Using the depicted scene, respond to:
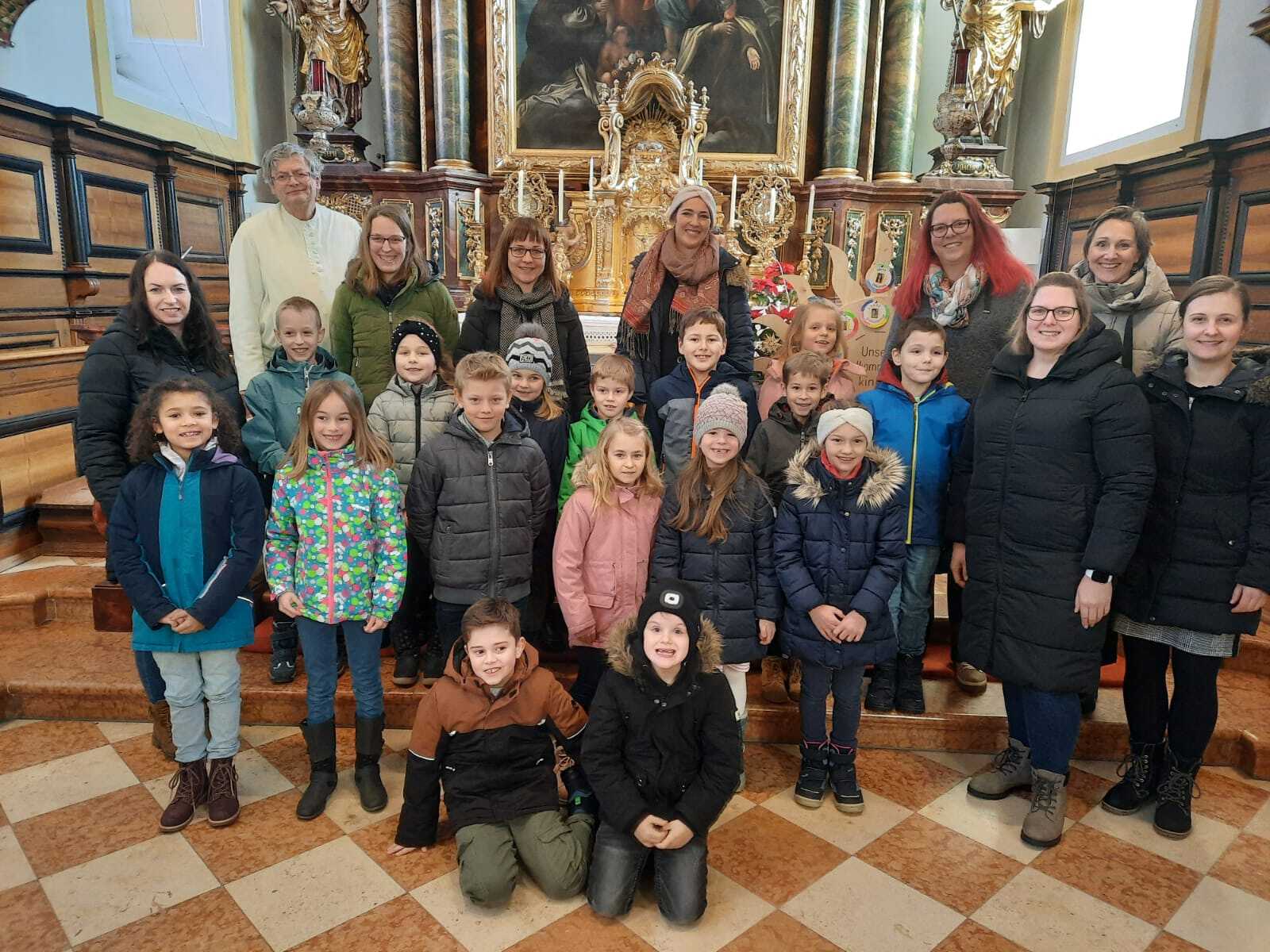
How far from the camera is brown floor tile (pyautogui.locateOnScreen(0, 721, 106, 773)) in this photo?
8.73ft

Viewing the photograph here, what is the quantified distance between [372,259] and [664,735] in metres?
1.97

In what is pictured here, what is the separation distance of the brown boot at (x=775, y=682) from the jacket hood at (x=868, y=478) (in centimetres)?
90

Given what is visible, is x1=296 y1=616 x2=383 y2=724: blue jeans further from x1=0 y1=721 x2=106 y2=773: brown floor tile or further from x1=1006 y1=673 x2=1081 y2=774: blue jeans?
x1=1006 y1=673 x2=1081 y2=774: blue jeans

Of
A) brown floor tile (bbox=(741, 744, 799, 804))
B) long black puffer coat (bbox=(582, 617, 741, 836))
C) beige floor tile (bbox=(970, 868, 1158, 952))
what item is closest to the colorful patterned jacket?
long black puffer coat (bbox=(582, 617, 741, 836))

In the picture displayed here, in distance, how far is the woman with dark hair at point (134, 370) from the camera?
2502 mm

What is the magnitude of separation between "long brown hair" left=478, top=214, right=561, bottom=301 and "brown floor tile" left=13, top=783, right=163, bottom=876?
2005 millimetres

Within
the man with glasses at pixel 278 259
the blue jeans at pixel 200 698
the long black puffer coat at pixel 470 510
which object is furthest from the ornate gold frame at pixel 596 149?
the blue jeans at pixel 200 698

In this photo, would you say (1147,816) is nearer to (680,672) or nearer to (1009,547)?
(1009,547)

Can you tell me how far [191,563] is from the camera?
2.28 metres

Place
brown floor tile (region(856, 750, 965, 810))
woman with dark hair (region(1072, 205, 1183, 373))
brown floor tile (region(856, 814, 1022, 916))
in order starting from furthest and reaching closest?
brown floor tile (region(856, 750, 965, 810)) < woman with dark hair (region(1072, 205, 1183, 373)) < brown floor tile (region(856, 814, 1022, 916))

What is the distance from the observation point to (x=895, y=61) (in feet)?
22.9

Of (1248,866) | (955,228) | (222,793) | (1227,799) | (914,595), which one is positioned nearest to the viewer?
(1248,866)

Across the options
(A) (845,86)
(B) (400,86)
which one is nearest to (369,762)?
(B) (400,86)

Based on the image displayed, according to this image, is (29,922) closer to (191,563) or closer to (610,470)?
(191,563)
